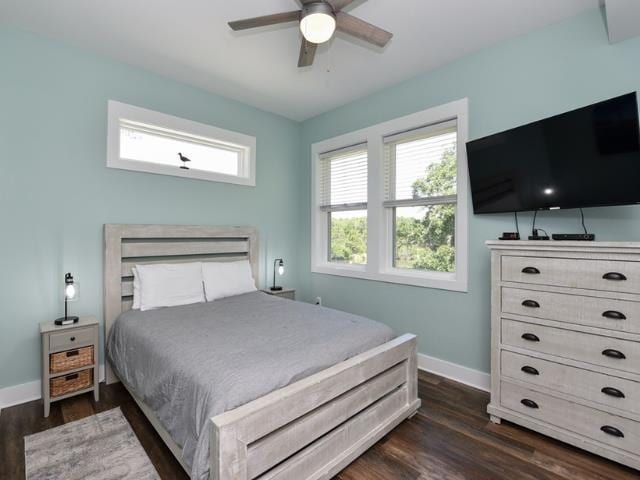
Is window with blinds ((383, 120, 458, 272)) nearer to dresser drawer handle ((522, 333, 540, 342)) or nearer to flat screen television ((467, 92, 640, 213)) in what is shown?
flat screen television ((467, 92, 640, 213))

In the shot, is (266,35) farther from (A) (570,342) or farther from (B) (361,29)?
(A) (570,342)

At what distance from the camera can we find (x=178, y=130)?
10.4 ft

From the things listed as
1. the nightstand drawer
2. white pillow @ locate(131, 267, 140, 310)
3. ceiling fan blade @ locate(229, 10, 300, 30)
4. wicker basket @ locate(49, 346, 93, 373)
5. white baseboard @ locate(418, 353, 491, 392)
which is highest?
ceiling fan blade @ locate(229, 10, 300, 30)

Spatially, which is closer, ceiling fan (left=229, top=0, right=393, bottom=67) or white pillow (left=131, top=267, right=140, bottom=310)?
ceiling fan (left=229, top=0, right=393, bottom=67)

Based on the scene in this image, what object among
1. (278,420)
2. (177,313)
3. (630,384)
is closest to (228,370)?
(278,420)

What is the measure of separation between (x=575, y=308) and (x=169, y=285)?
3019mm

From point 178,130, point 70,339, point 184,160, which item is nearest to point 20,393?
point 70,339

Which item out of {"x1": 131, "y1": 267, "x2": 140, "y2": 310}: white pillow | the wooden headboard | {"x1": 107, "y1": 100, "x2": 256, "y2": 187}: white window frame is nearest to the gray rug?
the wooden headboard

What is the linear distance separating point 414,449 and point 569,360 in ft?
3.47

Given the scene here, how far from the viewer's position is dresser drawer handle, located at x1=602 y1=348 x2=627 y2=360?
169cm

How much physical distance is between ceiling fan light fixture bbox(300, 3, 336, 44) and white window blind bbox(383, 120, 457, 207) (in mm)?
1580

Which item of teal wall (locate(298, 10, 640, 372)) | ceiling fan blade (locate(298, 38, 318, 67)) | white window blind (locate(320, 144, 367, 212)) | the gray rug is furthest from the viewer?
white window blind (locate(320, 144, 367, 212))

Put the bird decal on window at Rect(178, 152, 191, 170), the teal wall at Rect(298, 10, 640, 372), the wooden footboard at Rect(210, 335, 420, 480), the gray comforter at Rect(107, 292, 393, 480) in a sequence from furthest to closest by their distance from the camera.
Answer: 1. the bird decal on window at Rect(178, 152, 191, 170)
2. the teal wall at Rect(298, 10, 640, 372)
3. the gray comforter at Rect(107, 292, 393, 480)
4. the wooden footboard at Rect(210, 335, 420, 480)

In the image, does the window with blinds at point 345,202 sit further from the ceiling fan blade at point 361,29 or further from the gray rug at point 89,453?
the gray rug at point 89,453
